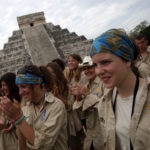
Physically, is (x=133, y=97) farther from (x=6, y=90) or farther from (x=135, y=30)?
(x=135, y=30)

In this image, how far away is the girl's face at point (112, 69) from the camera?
6.74 feet

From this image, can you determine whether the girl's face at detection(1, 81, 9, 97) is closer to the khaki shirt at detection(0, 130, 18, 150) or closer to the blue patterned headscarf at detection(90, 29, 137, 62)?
the khaki shirt at detection(0, 130, 18, 150)

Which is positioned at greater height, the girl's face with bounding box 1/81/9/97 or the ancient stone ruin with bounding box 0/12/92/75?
the ancient stone ruin with bounding box 0/12/92/75

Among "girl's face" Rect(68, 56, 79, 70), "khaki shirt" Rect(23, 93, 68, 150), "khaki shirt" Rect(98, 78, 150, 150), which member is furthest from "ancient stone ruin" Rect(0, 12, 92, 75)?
"khaki shirt" Rect(98, 78, 150, 150)

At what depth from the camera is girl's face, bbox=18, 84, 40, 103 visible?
2.93 meters

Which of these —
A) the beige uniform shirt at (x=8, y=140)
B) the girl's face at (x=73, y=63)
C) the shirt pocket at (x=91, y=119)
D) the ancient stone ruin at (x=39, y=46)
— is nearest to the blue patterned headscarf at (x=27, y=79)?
the beige uniform shirt at (x=8, y=140)

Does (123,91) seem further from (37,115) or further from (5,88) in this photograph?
(5,88)

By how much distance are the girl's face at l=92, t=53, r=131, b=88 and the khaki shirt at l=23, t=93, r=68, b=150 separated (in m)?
0.86

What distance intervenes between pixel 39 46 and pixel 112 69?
19.6m

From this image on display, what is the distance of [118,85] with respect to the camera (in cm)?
214

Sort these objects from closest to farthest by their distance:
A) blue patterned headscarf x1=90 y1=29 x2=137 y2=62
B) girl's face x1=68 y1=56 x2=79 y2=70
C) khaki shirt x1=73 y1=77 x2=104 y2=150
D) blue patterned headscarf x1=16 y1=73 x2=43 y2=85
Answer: blue patterned headscarf x1=90 y1=29 x2=137 y2=62 < blue patterned headscarf x1=16 y1=73 x2=43 y2=85 < khaki shirt x1=73 y1=77 x2=104 y2=150 < girl's face x1=68 y1=56 x2=79 y2=70

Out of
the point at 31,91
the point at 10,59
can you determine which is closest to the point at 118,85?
the point at 31,91

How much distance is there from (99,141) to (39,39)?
19698 millimetres

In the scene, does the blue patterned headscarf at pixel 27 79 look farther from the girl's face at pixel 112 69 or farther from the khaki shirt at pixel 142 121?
the khaki shirt at pixel 142 121
